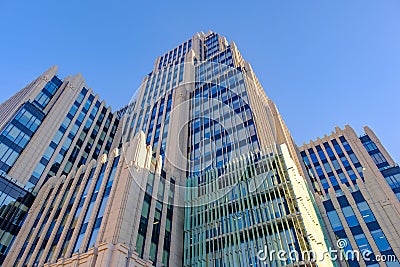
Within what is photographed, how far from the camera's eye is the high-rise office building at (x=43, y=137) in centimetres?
4481

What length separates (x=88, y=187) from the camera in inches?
1577

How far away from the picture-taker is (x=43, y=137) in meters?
54.3

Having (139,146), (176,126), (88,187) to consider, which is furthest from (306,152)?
(88,187)

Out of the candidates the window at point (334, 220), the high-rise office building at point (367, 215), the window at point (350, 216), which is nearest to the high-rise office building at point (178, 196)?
the high-rise office building at point (367, 215)

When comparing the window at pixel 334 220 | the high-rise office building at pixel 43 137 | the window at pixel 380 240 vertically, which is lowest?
the window at pixel 380 240

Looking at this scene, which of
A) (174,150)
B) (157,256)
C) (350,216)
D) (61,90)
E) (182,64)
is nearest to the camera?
(157,256)

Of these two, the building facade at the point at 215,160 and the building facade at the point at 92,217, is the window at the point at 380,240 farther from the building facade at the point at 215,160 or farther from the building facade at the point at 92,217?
the building facade at the point at 92,217

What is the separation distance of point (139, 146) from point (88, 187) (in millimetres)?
8796

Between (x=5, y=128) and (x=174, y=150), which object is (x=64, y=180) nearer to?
(x=5, y=128)

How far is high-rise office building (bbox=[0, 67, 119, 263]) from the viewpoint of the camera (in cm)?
4481

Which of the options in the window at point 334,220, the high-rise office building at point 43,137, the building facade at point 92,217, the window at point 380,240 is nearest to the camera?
the building facade at point 92,217

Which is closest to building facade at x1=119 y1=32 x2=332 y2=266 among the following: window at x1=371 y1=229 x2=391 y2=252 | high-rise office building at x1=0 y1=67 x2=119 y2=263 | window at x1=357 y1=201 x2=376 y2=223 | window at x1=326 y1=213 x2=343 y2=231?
window at x1=326 y1=213 x2=343 y2=231

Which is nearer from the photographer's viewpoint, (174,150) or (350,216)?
(350,216)

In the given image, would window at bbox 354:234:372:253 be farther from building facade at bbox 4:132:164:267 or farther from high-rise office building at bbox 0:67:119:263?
high-rise office building at bbox 0:67:119:263
